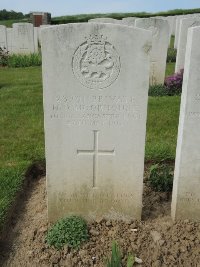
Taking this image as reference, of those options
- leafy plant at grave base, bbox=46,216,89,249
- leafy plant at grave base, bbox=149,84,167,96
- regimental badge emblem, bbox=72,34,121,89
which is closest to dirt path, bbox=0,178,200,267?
leafy plant at grave base, bbox=46,216,89,249

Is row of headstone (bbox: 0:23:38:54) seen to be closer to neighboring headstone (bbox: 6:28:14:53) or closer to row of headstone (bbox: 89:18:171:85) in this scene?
neighboring headstone (bbox: 6:28:14:53)

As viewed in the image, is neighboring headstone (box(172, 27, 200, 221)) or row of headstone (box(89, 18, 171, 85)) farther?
row of headstone (box(89, 18, 171, 85))

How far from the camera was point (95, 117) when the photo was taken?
340cm

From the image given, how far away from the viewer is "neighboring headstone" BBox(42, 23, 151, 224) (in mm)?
3145

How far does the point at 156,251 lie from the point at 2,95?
20.7 feet

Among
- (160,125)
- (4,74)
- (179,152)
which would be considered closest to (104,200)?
(179,152)

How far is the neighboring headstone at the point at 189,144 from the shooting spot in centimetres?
312

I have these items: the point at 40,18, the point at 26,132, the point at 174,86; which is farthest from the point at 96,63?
the point at 40,18

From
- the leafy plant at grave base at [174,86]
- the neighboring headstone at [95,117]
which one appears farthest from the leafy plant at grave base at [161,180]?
the leafy plant at grave base at [174,86]

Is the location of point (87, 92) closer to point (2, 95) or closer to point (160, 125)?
point (160, 125)

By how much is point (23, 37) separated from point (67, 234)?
1353 cm

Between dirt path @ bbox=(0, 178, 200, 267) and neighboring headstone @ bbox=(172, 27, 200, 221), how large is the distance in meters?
0.18

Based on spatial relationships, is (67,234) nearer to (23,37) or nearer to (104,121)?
(104,121)

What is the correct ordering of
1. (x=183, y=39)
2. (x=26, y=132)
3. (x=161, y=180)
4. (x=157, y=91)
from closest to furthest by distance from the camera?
(x=161, y=180) < (x=26, y=132) < (x=157, y=91) < (x=183, y=39)
